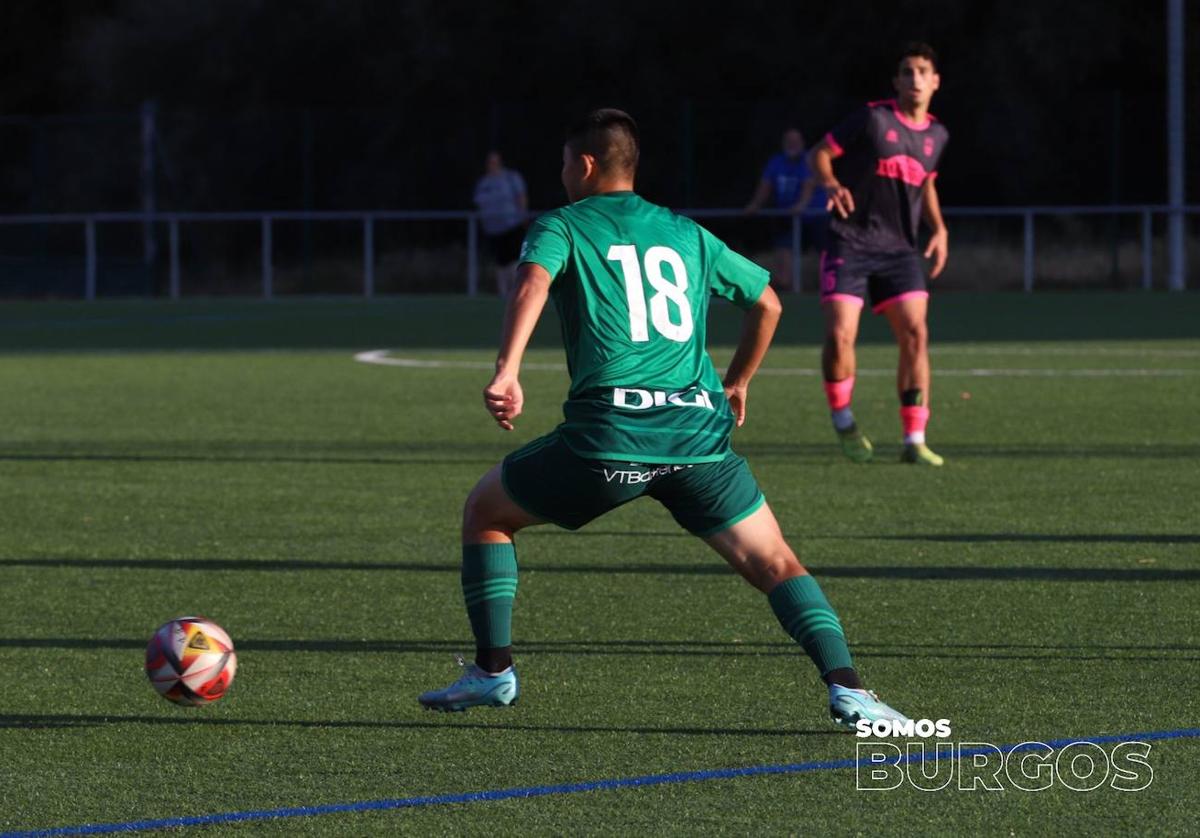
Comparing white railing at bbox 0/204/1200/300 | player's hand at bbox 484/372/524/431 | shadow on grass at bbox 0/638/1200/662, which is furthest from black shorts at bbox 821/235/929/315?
white railing at bbox 0/204/1200/300

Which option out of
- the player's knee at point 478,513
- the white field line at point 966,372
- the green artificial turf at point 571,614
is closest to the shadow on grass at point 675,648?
the green artificial turf at point 571,614

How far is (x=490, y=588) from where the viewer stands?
6199 mm

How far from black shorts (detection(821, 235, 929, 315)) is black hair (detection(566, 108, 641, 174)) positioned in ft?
20.9

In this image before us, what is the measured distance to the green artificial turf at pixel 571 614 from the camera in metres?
5.34

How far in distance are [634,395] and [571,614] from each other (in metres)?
2.06

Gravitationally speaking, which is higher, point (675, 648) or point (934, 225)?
point (934, 225)

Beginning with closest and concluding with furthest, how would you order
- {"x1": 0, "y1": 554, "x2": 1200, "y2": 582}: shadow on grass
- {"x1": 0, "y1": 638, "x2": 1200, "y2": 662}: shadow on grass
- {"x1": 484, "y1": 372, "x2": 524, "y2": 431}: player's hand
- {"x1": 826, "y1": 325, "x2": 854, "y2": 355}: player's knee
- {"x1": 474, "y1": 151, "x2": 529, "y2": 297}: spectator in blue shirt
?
{"x1": 484, "y1": 372, "x2": 524, "y2": 431}: player's hand
{"x1": 0, "y1": 638, "x2": 1200, "y2": 662}: shadow on grass
{"x1": 0, "y1": 554, "x2": 1200, "y2": 582}: shadow on grass
{"x1": 826, "y1": 325, "x2": 854, "y2": 355}: player's knee
{"x1": 474, "y1": 151, "x2": 529, "y2": 297}: spectator in blue shirt

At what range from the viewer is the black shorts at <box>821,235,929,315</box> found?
12.4 metres

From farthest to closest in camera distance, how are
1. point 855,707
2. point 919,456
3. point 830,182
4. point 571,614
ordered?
1. point 919,456
2. point 830,182
3. point 571,614
4. point 855,707

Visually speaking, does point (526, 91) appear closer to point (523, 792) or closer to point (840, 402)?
point (840, 402)

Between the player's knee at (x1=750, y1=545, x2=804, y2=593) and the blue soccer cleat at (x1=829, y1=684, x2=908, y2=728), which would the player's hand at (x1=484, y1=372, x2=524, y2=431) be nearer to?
the player's knee at (x1=750, y1=545, x2=804, y2=593)

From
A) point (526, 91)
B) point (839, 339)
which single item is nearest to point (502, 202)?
point (526, 91)

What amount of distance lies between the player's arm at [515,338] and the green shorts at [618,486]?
256 mm

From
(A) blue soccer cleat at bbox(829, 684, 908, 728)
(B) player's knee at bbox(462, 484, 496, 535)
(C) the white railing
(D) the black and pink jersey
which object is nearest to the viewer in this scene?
(A) blue soccer cleat at bbox(829, 684, 908, 728)
